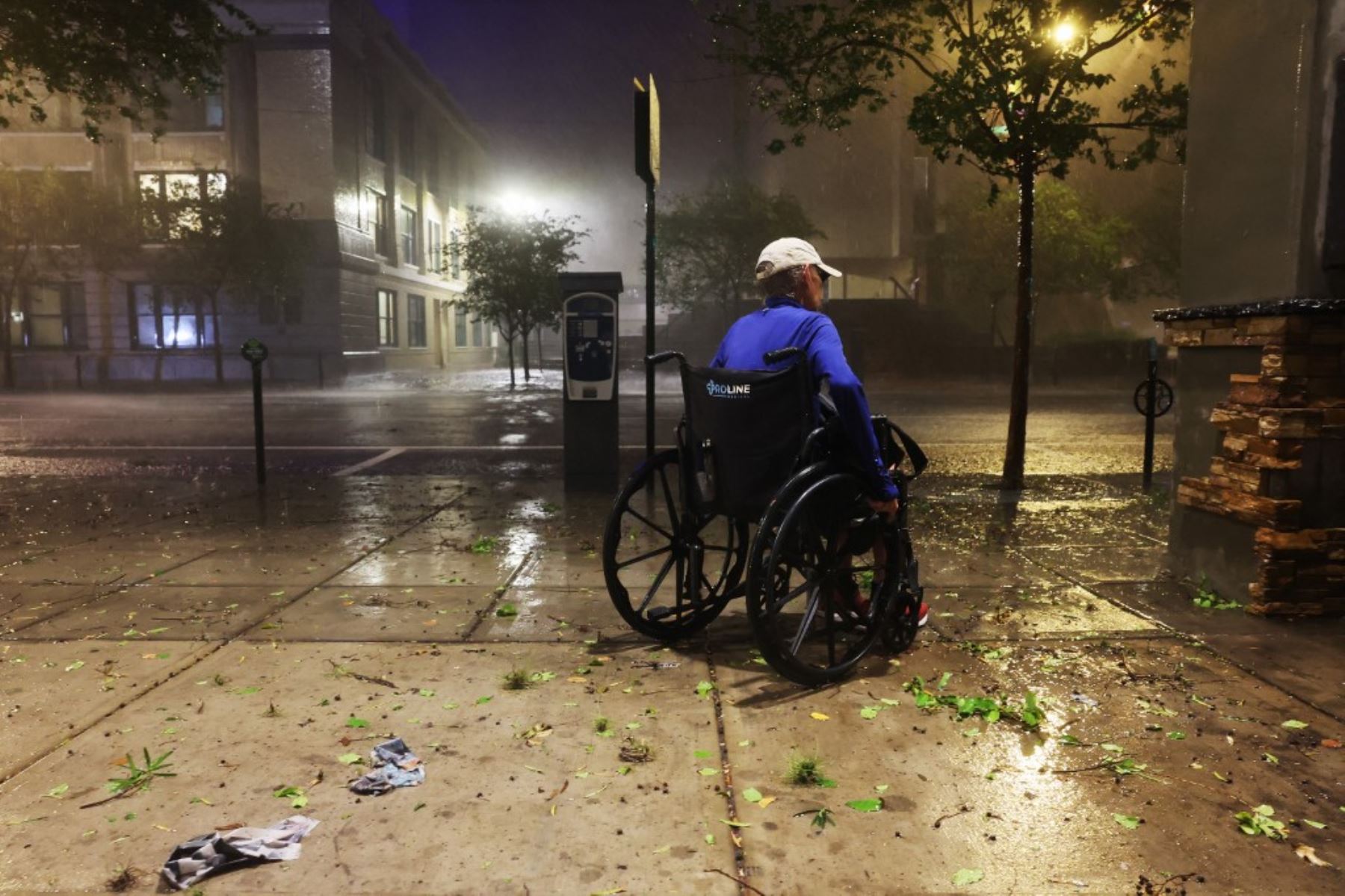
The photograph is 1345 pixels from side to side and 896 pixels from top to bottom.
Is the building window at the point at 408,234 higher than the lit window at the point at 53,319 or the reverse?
higher

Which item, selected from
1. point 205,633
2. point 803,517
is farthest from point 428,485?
point 803,517

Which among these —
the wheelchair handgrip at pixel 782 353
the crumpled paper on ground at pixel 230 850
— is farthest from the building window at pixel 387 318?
the crumpled paper on ground at pixel 230 850

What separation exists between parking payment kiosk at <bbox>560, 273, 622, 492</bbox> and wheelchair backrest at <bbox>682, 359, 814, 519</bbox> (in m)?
4.92

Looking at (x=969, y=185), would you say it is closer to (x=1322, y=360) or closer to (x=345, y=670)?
(x=1322, y=360)

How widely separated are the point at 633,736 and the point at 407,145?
44.6m

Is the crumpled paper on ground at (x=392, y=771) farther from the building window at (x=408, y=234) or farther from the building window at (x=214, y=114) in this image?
the building window at (x=408, y=234)

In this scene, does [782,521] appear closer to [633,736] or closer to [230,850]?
[633,736]

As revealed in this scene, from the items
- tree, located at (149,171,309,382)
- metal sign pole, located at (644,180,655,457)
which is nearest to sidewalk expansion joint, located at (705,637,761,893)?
metal sign pole, located at (644,180,655,457)

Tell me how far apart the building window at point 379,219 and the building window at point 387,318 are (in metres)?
1.74

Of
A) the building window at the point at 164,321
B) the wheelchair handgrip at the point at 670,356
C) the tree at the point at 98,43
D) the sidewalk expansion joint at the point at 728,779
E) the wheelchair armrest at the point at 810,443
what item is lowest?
the sidewalk expansion joint at the point at 728,779

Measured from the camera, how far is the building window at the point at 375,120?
37.6 metres

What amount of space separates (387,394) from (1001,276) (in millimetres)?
20272

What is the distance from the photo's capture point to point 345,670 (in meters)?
3.91

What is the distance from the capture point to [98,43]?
10.6m
